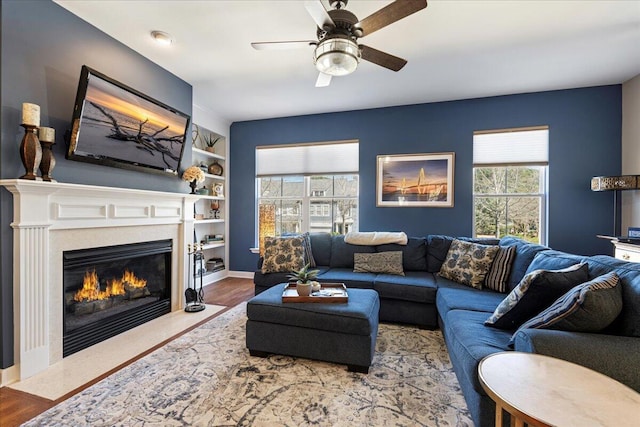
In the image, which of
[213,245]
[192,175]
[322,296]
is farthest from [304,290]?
[213,245]

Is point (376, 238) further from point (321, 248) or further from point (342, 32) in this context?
point (342, 32)

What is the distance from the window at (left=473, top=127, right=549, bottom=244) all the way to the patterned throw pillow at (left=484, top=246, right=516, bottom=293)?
135cm

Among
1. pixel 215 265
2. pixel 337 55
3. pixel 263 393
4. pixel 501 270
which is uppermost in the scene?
pixel 337 55

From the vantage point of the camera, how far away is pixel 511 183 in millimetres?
4043

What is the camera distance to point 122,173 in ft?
9.34

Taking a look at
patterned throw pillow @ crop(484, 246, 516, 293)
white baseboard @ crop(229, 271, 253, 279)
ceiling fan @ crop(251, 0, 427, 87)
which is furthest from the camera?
white baseboard @ crop(229, 271, 253, 279)

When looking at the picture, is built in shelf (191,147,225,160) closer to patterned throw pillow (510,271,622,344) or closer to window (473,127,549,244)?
window (473,127,549,244)

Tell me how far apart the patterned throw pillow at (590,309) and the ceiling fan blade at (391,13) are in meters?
1.71

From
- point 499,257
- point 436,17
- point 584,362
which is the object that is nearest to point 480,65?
point 436,17

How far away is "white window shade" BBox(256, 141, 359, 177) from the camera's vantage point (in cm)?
465

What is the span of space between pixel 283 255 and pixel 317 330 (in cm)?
149

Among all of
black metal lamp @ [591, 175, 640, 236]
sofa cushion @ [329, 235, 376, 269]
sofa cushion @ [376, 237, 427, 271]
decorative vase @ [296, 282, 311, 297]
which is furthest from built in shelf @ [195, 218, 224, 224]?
black metal lamp @ [591, 175, 640, 236]

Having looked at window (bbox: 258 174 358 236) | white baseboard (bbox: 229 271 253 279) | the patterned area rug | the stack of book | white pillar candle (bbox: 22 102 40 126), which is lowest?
the patterned area rug

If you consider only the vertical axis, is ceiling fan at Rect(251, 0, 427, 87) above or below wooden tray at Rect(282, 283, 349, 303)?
above
